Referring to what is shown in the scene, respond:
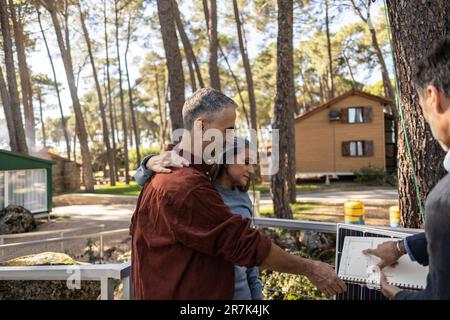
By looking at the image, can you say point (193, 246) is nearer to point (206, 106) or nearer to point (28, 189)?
point (206, 106)

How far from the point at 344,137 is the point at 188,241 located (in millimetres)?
22145

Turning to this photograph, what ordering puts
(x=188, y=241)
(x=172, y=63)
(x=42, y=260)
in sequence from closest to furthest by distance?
(x=188, y=241) → (x=42, y=260) → (x=172, y=63)

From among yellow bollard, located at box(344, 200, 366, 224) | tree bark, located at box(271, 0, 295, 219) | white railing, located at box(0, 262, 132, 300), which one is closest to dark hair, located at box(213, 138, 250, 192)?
white railing, located at box(0, 262, 132, 300)

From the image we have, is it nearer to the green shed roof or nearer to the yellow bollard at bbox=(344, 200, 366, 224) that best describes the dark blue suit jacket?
the yellow bollard at bbox=(344, 200, 366, 224)

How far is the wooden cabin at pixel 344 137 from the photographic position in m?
22.0

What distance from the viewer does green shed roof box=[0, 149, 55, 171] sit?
37.4 ft

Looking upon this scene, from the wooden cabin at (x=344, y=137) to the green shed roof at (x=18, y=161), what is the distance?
45.8 feet

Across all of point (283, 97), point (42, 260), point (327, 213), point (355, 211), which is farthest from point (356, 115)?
point (42, 260)

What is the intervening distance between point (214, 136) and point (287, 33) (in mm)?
8467

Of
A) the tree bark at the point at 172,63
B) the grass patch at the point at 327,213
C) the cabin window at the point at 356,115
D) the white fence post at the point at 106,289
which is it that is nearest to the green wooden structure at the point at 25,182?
the tree bark at the point at 172,63

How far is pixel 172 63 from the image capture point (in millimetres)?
8562

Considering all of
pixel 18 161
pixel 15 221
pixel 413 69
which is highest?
pixel 413 69
